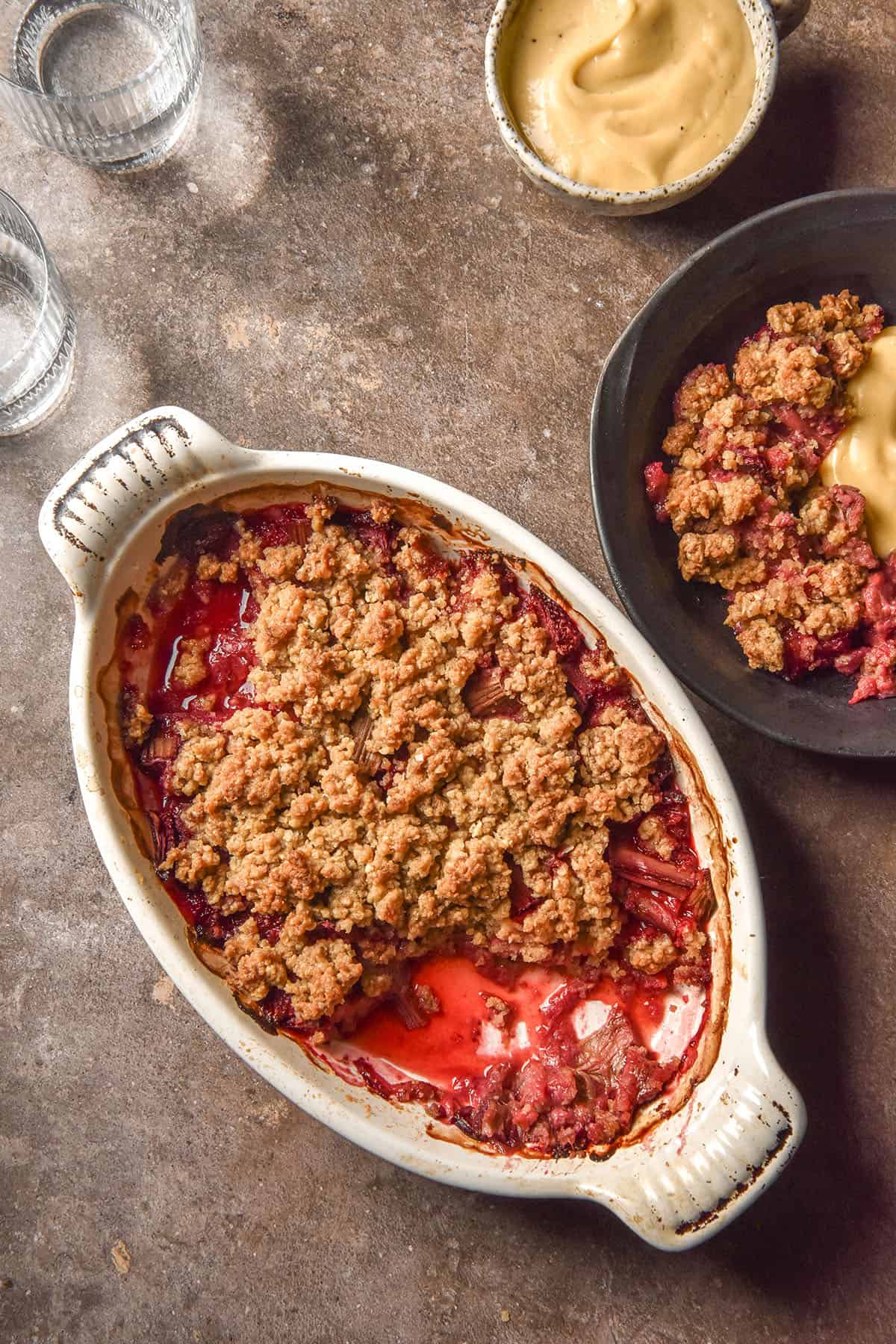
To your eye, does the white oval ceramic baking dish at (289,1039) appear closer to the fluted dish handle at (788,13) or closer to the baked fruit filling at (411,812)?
the baked fruit filling at (411,812)

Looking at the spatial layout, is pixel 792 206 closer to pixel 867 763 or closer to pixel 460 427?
pixel 460 427

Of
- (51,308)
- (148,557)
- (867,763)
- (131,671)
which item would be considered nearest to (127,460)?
(148,557)

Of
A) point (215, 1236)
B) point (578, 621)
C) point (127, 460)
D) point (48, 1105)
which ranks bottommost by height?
point (215, 1236)

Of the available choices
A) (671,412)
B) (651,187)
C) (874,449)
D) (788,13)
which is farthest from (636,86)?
(874,449)

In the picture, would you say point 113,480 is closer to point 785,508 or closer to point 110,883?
point 110,883

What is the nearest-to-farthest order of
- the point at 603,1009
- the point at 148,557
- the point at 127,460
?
the point at 127,460, the point at 148,557, the point at 603,1009

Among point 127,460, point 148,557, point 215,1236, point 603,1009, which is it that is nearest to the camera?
point 127,460

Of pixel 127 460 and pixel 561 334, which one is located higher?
pixel 127 460
